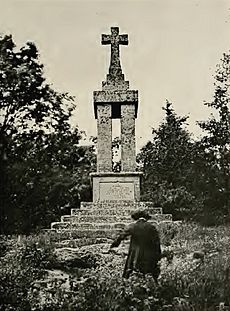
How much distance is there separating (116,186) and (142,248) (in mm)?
3666

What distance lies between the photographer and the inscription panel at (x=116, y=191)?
8.53 m

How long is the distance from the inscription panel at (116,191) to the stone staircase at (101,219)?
22cm

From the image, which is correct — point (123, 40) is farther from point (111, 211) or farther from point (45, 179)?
point (111, 211)

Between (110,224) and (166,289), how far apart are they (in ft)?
8.71

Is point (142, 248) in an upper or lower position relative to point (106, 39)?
lower

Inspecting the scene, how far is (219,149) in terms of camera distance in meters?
8.59

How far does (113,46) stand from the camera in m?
8.95

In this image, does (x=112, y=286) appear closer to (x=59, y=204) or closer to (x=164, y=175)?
(x=59, y=204)

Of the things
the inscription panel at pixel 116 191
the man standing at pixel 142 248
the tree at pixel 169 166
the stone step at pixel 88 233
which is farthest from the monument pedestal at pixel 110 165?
the man standing at pixel 142 248

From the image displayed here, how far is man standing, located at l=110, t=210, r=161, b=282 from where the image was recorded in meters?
4.84

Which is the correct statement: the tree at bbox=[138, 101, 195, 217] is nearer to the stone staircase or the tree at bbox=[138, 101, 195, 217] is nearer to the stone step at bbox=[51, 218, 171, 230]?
the stone staircase

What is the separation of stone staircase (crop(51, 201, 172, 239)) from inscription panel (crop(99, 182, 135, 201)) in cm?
22

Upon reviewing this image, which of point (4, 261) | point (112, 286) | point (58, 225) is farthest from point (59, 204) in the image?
point (112, 286)

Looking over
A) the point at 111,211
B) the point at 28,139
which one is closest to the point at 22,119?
the point at 28,139
